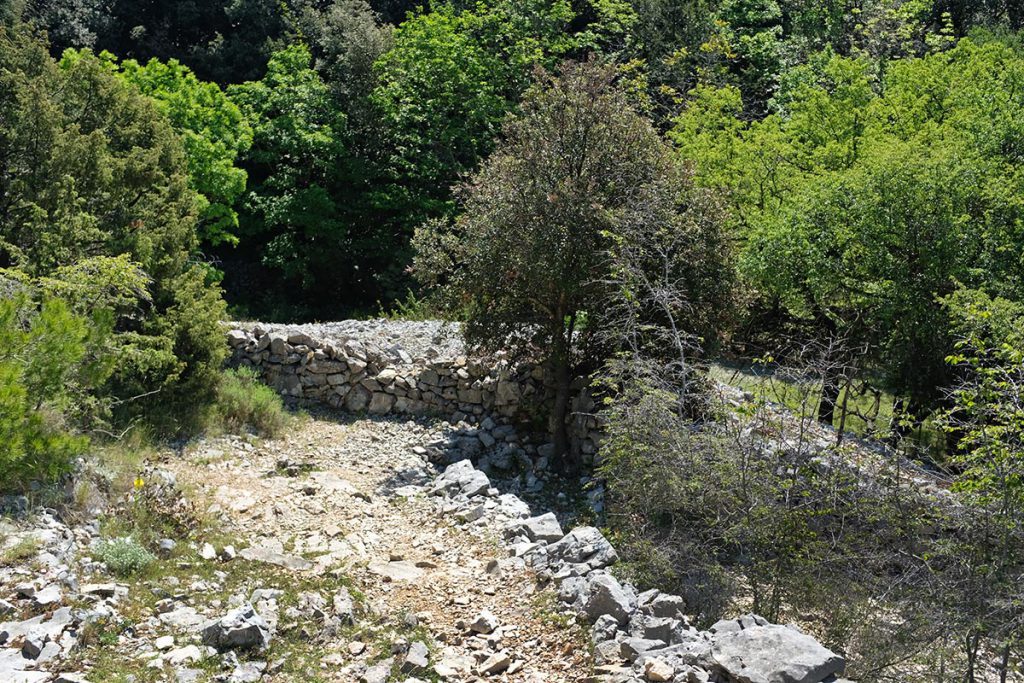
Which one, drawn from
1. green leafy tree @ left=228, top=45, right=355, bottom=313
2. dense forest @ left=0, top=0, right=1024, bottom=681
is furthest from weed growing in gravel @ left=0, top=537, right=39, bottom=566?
green leafy tree @ left=228, top=45, right=355, bottom=313

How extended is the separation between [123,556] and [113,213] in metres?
6.55

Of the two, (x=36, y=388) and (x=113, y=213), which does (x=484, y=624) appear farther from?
(x=113, y=213)

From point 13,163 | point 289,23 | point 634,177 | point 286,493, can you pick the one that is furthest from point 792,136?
point 289,23

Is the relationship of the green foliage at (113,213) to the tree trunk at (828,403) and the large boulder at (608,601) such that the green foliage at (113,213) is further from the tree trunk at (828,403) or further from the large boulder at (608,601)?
the tree trunk at (828,403)

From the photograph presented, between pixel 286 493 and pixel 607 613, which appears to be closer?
pixel 607 613

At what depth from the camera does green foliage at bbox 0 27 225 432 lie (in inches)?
507

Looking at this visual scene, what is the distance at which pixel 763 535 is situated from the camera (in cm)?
999

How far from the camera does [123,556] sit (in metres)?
9.73

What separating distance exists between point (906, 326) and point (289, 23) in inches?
1008

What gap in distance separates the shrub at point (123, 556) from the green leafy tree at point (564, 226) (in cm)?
625

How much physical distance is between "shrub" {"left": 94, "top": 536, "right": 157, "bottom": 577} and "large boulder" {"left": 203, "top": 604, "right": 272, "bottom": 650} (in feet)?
4.81

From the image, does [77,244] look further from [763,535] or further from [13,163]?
[763,535]

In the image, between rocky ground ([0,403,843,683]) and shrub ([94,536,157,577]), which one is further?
shrub ([94,536,157,577])

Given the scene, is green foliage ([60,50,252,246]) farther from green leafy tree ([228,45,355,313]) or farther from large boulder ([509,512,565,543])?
large boulder ([509,512,565,543])
